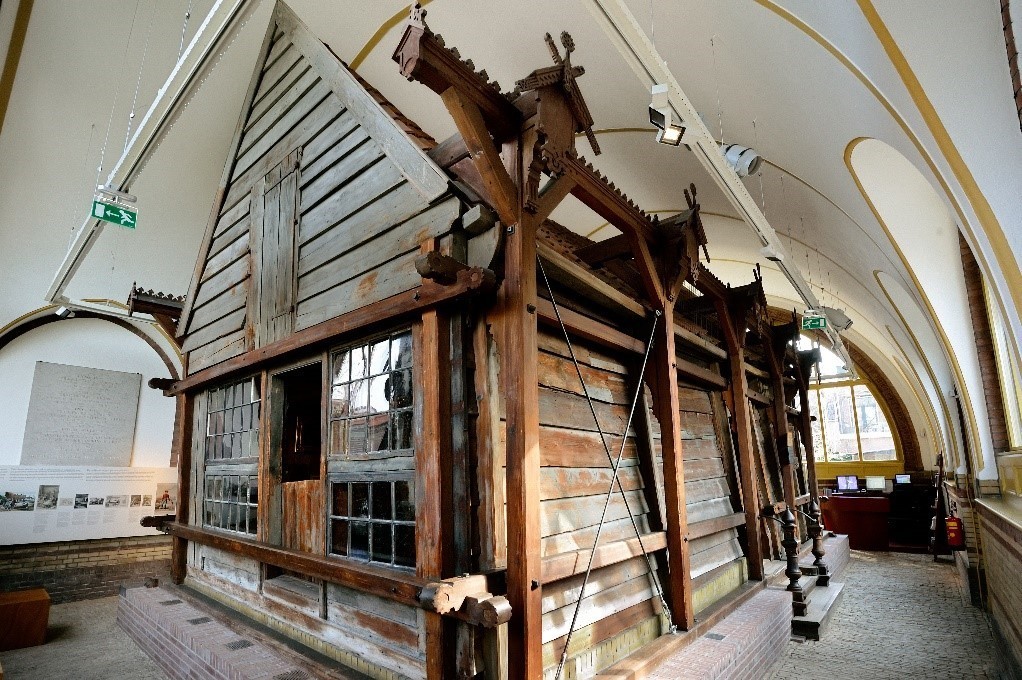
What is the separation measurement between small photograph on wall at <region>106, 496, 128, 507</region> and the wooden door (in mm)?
7297

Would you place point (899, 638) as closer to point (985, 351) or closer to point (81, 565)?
point (985, 351)

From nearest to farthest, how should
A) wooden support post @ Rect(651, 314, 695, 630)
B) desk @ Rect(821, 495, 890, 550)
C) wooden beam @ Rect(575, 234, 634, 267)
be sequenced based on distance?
wooden support post @ Rect(651, 314, 695, 630) → wooden beam @ Rect(575, 234, 634, 267) → desk @ Rect(821, 495, 890, 550)

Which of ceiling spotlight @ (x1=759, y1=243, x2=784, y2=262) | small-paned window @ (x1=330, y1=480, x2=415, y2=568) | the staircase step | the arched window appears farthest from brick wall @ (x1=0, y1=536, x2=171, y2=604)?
the arched window

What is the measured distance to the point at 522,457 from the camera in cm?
300

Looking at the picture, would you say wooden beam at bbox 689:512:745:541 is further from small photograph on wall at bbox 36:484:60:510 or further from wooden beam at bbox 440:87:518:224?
small photograph on wall at bbox 36:484:60:510

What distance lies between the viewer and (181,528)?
6023 mm

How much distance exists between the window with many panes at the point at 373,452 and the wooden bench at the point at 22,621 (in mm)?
5188

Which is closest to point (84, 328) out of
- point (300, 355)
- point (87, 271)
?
point (87, 271)

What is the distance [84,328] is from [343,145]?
8.55 metres

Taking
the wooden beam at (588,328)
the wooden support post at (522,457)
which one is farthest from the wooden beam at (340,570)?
the wooden beam at (588,328)

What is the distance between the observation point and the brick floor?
5.09 metres

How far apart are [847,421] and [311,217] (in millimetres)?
19539

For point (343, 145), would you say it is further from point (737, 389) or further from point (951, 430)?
point (951, 430)

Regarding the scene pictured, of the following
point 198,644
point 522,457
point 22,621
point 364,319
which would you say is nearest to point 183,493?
point 22,621
